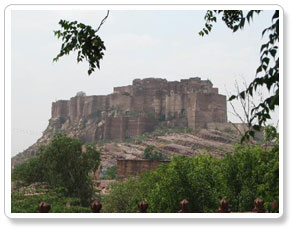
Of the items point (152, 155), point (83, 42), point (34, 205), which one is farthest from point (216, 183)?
point (152, 155)

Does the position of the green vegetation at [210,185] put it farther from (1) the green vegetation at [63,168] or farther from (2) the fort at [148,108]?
(2) the fort at [148,108]

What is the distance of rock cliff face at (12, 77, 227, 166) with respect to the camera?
46.8 m

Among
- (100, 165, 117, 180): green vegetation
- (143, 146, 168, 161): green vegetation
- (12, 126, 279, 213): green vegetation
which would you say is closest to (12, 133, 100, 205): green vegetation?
(12, 126, 279, 213): green vegetation

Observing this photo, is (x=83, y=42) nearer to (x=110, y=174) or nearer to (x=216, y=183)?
(x=216, y=183)

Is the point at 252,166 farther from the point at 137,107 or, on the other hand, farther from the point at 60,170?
the point at 137,107

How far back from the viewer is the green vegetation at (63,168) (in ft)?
56.5

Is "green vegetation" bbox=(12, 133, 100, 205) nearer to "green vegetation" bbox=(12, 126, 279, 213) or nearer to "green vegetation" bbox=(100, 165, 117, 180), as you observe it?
"green vegetation" bbox=(12, 126, 279, 213)

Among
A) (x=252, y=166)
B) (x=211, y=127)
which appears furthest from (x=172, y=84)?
(x=252, y=166)

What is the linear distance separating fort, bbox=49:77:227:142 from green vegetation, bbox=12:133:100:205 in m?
29.2

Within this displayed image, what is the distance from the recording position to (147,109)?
53188mm

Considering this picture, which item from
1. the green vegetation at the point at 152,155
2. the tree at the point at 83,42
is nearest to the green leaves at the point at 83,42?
the tree at the point at 83,42

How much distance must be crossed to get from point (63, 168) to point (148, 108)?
3589 cm

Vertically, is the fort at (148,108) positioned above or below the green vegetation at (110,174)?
above
